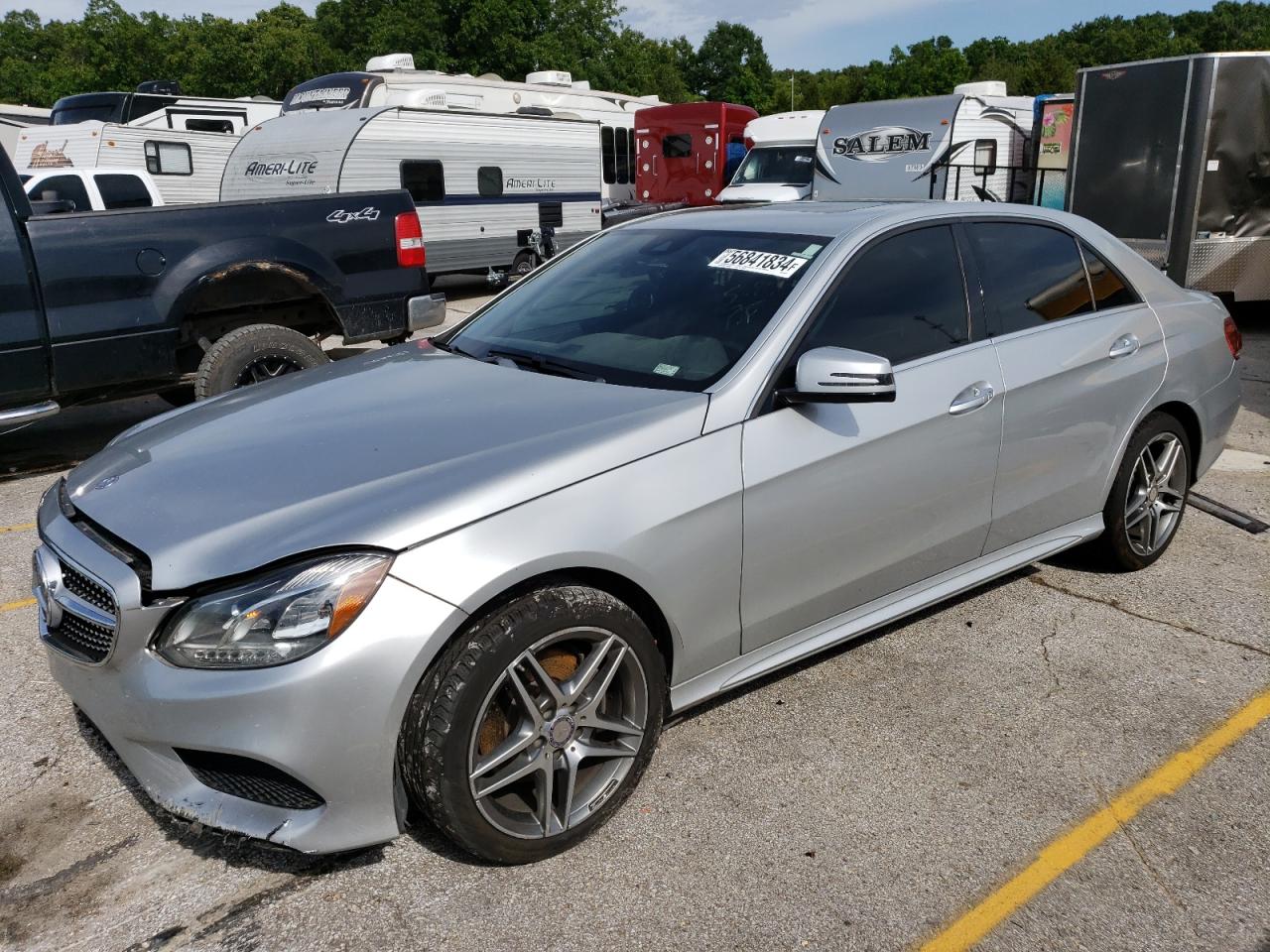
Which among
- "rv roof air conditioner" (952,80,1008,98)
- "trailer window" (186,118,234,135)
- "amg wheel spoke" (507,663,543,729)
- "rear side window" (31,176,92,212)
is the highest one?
"rv roof air conditioner" (952,80,1008,98)

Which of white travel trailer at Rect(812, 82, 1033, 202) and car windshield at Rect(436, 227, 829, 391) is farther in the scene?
white travel trailer at Rect(812, 82, 1033, 202)

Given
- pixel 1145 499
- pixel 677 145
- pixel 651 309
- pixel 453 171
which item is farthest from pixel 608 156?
pixel 651 309

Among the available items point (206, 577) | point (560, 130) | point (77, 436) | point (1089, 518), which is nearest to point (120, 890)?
point (206, 577)

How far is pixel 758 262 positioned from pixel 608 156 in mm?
21164

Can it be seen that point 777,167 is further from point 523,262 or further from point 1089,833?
point 1089,833

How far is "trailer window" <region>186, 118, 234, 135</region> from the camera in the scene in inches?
727

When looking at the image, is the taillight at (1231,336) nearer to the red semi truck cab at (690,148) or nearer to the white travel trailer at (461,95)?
the white travel trailer at (461,95)

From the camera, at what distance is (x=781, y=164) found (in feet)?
64.1

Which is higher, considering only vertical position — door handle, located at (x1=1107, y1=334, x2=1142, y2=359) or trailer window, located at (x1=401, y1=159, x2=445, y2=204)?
trailer window, located at (x1=401, y1=159, x2=445, y2=204)

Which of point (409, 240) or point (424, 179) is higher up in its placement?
point (424, 179)

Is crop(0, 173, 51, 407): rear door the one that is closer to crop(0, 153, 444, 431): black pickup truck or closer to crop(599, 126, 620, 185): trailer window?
crop(0, 153, 444, 431): black pickup truck

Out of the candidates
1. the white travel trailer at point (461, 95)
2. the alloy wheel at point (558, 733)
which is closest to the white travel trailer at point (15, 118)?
the white travel trailer at point (461, 95)

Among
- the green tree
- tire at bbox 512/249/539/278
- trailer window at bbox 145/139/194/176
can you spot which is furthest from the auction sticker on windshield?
the green tree

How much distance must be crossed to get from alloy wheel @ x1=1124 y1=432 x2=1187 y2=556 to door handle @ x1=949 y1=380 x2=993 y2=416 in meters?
1.14
